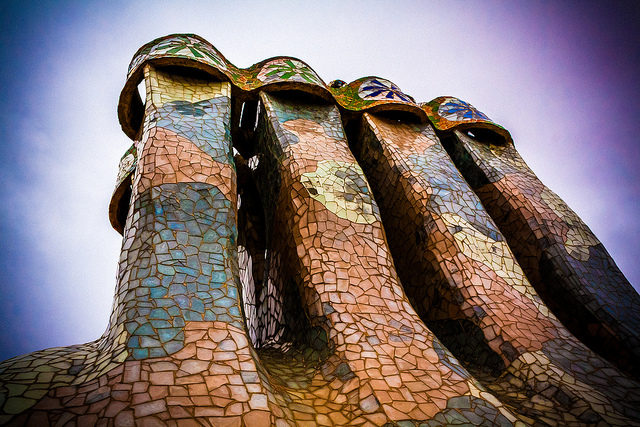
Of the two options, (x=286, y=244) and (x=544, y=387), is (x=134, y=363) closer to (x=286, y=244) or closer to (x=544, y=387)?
(x=286, y=244)

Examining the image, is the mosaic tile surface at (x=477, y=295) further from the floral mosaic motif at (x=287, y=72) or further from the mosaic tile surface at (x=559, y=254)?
the floral mosaic motif at (x=287, y=72)

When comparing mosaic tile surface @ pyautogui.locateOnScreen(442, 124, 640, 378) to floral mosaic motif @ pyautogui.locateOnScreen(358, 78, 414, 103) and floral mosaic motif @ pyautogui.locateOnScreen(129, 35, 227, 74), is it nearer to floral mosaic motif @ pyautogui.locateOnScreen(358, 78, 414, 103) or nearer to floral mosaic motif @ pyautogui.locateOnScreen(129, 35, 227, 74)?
floral mosaic motif @ pyautogui.locateOnScreen(358, 78, 414, 103)

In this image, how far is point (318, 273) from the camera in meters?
3.74

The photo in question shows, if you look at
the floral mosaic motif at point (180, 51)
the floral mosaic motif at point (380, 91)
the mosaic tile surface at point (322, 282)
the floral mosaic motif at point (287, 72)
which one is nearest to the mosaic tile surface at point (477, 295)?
the mosaic tile surface at point (322, 282)

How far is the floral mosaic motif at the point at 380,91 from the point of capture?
21.2ft

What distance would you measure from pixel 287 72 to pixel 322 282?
3.84 metres

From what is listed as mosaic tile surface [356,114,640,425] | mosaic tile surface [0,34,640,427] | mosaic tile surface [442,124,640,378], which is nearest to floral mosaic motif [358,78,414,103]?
mosaic tile surface [0,34,640,427]

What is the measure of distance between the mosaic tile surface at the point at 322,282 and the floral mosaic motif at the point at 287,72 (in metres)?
0.05

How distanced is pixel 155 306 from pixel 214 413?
1.09m

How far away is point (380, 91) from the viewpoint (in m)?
6.56

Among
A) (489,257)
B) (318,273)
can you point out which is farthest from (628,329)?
(318,273)

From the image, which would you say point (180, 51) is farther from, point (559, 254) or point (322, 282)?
point (559, 254)

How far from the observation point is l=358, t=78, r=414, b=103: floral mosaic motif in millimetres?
6457

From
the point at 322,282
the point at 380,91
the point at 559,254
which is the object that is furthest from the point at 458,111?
the point at 322,282
